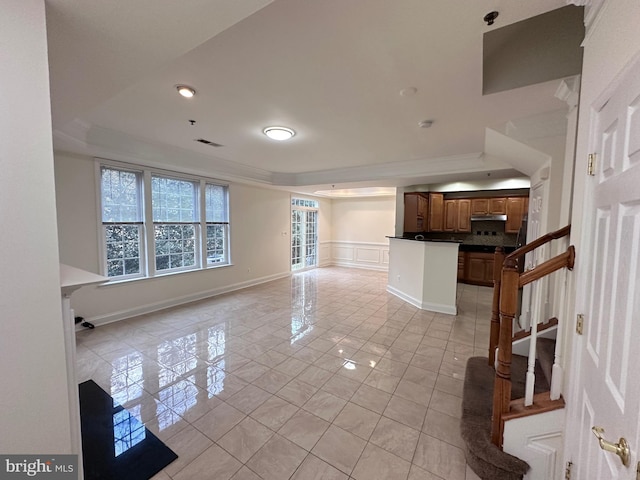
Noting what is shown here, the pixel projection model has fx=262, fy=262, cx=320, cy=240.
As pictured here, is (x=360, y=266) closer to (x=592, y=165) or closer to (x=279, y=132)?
(x=279, y=132)

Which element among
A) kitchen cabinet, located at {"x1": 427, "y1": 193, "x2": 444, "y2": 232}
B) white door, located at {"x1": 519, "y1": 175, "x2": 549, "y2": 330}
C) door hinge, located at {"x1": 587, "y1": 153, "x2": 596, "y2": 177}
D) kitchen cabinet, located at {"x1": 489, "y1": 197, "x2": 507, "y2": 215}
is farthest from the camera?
kitchen cabinet, located at {"x1": 427, "y1": 193, "x2": 444, "y2": 232}

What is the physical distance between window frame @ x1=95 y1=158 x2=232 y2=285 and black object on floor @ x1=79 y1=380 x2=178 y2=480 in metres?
1.87

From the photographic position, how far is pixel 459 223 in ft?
21.5

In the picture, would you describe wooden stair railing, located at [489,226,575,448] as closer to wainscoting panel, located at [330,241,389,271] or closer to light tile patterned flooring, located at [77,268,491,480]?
light tile patterned flooring, located at [77,268,491,480]

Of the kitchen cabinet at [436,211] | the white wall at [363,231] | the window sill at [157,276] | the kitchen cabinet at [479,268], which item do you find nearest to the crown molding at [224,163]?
the window sill at [157,276]

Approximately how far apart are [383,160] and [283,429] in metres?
4.19

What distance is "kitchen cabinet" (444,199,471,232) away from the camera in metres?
6.46

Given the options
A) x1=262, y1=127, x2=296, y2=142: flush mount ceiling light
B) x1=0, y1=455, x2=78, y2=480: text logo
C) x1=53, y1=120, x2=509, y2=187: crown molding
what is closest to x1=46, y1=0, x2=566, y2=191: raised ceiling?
x1=53, y1=120, x2=509, y2=187: crown molding

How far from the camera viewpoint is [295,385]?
243 cm

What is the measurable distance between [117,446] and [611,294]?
2.80m

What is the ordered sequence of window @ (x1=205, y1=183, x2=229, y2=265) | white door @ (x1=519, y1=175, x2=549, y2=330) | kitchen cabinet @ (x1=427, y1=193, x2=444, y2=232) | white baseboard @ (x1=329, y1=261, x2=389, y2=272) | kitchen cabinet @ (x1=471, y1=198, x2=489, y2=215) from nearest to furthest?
white door @ (x1=519, y1=175, x2=549, y2=330) → window @ (x1=205, y1=183, x2=229, y2=265) → kitchen cabinet @ (x1=471, y1=198, x2=489, y2=215) → kitchen cabinet @ (x1=427, y1=193, x2=444, y2=232) → white baseboard @ (x1=329, y1=261, x2=389, y2=272)

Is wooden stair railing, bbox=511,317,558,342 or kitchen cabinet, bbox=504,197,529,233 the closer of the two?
wooden stair railing, bbox=511,317,558,342

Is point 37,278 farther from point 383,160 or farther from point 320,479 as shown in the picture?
point 383,160

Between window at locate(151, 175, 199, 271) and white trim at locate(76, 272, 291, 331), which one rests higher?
window at locate(151, 175, 199, 271)
